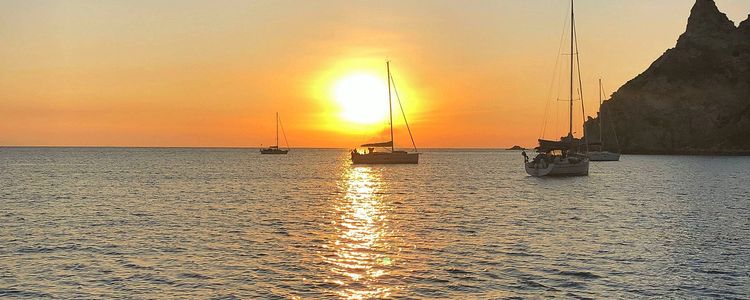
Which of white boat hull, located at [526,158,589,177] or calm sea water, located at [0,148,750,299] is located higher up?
white boat hull, located at [526,158,589,177]

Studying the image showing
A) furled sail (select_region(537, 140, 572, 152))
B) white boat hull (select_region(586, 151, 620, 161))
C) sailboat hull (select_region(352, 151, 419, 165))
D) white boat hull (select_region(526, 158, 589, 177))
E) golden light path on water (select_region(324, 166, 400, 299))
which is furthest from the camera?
white boat hull (select_region(586, 151, 620, 161))

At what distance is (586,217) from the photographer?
4141 cm

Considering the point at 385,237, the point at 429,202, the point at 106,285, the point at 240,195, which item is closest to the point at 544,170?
the point at 429,202

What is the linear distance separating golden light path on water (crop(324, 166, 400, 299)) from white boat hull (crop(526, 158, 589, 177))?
4157 cm

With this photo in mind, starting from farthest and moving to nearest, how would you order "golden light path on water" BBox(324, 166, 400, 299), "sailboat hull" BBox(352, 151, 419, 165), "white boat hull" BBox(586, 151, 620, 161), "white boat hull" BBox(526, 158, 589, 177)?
"white boat hull" BBox(586, 151, 620, 161), "sailboat hull" BBox(352, 151, 419, 165), "white boat hull" BBox(526, 158, 589, 177), "golden light path on water" BBox(324, 166, 400, 299)

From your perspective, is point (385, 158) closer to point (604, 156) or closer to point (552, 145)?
point (552, 145)

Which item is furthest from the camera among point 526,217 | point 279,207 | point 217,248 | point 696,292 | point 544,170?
point 544,170

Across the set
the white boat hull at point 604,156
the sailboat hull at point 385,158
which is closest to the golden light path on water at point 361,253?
the sailboat hull at point 385,158

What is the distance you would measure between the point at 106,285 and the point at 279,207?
28.0 metres

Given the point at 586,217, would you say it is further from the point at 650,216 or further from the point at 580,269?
the point at 580,269

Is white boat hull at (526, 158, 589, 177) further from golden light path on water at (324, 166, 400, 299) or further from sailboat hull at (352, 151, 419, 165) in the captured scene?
sailboat hull at (352, 151, 419, 165)

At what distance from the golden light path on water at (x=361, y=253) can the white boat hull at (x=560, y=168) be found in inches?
1637

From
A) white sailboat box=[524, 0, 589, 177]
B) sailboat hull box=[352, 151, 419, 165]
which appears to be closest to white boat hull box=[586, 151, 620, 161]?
sailboat hull box=[352, 151, 419, 165]

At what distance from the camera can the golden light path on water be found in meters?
21.1
